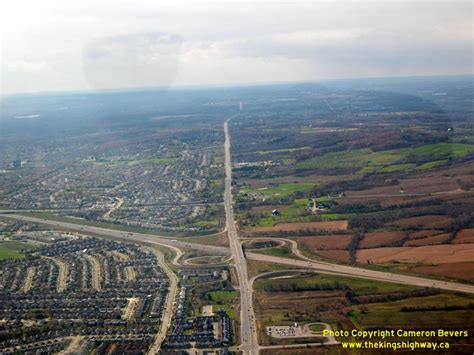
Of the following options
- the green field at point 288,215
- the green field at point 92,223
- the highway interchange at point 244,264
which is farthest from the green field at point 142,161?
the green field at point 288,215

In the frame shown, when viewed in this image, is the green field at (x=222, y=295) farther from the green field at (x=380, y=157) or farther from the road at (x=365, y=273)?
the green field at (x=380, y=157)

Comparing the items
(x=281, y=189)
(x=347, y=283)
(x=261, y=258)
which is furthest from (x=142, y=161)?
(x=347, y=283)

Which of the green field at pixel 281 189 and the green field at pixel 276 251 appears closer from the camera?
the green field at pixel 276 251

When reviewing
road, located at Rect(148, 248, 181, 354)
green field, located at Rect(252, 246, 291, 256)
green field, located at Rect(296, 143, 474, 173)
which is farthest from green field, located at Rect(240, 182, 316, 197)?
road, located at Rect(148, 248, 181, 354)

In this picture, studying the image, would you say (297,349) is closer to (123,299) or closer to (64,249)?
(123,299)

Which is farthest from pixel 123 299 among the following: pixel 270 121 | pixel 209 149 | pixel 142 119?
pixel 142 119
